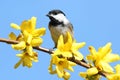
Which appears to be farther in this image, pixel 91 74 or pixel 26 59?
pixel 26 59

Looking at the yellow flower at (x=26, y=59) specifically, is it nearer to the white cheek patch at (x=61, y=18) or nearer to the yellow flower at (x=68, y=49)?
the yellow flower at (x=68, y=49)

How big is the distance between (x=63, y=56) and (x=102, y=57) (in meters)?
0.22

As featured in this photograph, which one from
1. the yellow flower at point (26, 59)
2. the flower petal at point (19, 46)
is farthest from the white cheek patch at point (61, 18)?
the flower petal at point (19, 46)

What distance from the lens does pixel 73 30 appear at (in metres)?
5.25

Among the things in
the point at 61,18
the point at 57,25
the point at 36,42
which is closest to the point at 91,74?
the point at 36,42

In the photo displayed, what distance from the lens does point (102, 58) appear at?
178 centimetres

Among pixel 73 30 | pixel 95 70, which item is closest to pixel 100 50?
pixel 95 70

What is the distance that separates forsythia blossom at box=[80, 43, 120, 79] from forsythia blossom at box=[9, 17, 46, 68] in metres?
0.27

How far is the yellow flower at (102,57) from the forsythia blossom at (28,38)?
277 millimetres

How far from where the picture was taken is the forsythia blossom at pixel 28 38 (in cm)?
169

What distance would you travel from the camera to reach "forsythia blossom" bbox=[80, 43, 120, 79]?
170cm

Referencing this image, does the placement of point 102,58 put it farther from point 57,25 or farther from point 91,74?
point 57,25

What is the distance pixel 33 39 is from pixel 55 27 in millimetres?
3154

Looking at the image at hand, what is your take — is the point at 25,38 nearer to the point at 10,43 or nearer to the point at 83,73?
the point at 10,43
